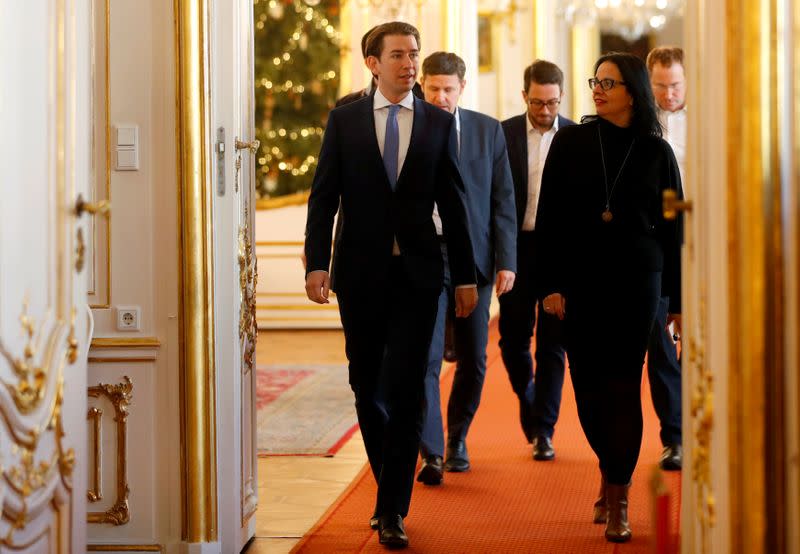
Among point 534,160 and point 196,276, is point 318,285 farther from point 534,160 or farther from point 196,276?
point 534,160

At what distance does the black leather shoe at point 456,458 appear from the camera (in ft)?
17.7

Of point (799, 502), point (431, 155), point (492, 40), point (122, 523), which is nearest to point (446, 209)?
point (431, 155)

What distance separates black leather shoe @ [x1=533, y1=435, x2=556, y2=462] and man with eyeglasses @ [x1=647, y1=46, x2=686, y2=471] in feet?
1.61

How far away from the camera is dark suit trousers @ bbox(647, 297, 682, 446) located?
5277 mm

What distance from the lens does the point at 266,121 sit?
11.7 meters

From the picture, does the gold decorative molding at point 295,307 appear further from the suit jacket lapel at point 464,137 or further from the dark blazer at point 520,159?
the suit jacket lapel at point 464,137

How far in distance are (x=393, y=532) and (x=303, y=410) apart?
10.2 feet

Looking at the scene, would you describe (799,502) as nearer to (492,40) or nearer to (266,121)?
(266,121)

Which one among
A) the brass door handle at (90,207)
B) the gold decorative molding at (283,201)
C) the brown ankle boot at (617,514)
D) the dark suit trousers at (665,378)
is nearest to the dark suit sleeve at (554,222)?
the brown ankle boot at (617,514)

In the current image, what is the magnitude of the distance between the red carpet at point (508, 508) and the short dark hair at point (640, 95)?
3.87ft

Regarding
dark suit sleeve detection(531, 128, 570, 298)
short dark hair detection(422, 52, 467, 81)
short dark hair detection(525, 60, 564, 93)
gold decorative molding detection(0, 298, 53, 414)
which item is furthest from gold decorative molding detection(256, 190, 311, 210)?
gold decorative molding detection(0, 298, 53, 414)

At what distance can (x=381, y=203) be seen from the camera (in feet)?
13.7

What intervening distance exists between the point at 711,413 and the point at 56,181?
148 cm

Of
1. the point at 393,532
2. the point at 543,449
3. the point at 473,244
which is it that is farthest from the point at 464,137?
the point at 393,532
